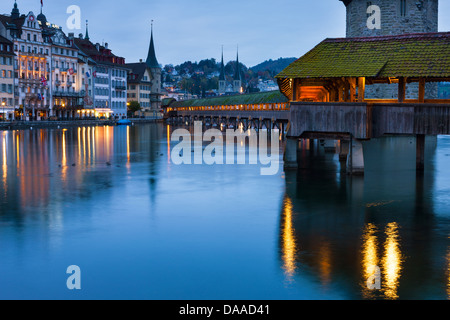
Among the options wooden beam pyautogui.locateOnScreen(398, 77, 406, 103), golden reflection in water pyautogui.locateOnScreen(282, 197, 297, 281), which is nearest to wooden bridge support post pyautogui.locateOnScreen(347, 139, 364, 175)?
wooden beam pyautogui.locateOnScreen(398, 77, 406, 103)

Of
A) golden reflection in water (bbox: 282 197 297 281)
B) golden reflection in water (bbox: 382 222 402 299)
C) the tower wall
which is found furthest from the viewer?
the tower wall

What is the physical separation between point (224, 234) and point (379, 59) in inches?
558

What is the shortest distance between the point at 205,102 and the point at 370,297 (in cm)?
11002

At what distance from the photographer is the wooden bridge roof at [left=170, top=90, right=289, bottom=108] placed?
79312 millimetres

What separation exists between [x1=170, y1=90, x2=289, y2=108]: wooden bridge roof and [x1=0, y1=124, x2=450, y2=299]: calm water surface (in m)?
47.6

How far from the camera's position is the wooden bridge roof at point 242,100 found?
7931 centimetres

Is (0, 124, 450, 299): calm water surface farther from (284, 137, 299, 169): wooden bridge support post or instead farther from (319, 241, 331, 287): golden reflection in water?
(284, 137, 299, 169): wooden bridge support post

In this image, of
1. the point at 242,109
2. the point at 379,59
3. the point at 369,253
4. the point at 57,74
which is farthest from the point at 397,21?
the point at 57,74

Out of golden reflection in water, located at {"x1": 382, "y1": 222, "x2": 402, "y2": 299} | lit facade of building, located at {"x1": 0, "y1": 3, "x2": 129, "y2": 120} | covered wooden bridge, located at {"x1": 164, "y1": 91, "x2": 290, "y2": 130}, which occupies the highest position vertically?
lit facade of building, located at {"x1": 0, "y1": 3, "x2": 129, "y2": 120}

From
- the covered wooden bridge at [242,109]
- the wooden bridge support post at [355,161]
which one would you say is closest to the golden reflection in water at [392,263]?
the wooden bridge support post at [355,161]

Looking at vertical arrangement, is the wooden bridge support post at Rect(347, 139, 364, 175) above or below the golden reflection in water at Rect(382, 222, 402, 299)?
above

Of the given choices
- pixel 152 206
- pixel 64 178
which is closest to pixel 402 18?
pixel 64 178
